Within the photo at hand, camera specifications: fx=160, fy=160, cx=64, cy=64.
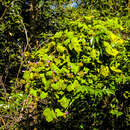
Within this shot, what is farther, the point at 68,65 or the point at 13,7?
the point at 13,7

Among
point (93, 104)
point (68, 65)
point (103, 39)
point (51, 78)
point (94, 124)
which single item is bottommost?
point (94, 124)

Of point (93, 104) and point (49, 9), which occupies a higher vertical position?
point (49, 9)

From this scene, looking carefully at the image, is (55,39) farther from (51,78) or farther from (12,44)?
(12,44)

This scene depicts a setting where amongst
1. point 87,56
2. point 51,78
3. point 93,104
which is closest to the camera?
point 51,78

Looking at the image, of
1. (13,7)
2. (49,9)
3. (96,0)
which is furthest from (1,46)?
(96,0)

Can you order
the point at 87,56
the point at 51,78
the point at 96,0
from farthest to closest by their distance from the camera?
1. the point at 96,0
2. the point at 87,56
3. the point at 51,78

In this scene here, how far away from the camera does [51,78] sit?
1455mm

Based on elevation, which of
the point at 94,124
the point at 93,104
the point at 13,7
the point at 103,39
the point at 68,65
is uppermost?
the point at 13,7

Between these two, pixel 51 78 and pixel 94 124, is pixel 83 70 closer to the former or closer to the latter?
pixel 51 78

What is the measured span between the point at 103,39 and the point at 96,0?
11.6ft

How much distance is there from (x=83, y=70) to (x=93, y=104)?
1.53ft

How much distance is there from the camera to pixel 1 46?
416cm

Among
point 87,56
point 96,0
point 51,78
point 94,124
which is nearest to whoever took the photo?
point 51,78

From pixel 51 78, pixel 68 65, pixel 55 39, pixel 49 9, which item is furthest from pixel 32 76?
pixel 49 9
